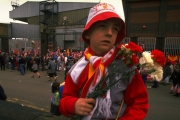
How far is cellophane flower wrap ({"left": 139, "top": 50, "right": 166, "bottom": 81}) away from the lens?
1292 millimetres

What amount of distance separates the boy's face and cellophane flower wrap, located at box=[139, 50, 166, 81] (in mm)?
286

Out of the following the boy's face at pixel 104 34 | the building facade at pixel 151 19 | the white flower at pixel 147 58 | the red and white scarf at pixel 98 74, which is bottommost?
the red and white scarf at pixel 98 74

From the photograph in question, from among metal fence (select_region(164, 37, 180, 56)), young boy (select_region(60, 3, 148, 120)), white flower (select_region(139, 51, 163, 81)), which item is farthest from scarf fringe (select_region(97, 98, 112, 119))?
metal fence (select_region(164, 37, 180, 56))

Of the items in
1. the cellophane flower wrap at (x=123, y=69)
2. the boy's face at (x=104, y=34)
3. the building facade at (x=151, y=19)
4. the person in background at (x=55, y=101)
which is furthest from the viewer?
the building facade at (x=151, y=19)

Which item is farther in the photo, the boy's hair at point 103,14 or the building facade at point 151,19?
the building facade at point 151,19

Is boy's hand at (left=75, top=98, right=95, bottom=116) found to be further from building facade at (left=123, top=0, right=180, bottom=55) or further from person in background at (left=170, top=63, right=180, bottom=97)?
building facade at (left=123, top=0, right=180, bottom=55)

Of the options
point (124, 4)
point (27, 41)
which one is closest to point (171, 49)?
point (124, 4)

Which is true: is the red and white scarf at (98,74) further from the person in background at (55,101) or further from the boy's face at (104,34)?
the person in background at (55,101)

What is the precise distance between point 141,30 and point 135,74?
14792 mm

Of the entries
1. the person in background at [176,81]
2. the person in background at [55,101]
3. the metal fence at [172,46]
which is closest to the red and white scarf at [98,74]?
the person in background at [55,101]

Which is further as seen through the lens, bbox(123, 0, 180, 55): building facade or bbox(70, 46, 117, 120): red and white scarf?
bbox(123, 0, 180, 55): building facade

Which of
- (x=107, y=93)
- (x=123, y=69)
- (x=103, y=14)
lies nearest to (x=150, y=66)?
(x=123, y=69)

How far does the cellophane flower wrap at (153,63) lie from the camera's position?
1.29m

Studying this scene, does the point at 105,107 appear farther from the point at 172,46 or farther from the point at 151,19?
the point at 151,19
